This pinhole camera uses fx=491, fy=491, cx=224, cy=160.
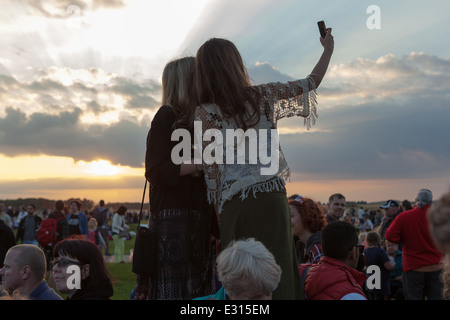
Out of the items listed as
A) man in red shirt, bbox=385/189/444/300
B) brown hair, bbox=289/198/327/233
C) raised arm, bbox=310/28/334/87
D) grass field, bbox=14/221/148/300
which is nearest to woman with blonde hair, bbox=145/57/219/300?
raised arm, bbox=310/28/334/87

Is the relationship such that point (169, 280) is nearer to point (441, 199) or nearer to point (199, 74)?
point (199, 74)

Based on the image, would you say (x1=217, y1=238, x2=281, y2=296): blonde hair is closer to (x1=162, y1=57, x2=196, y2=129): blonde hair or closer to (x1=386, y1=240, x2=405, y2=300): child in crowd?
(x1=162, y1=57, x2=196, y2=129): blonde hair

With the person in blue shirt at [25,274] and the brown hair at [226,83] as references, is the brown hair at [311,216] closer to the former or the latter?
the brown hair at [226,83]

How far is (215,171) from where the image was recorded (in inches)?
118

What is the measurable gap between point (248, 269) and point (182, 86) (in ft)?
4.11

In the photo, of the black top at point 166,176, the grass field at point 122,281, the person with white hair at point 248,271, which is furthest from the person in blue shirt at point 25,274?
the grass field at point 122,281

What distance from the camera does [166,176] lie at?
3049mm

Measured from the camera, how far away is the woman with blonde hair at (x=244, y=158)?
2922 millimetres

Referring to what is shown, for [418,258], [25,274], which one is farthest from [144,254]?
[418,258]

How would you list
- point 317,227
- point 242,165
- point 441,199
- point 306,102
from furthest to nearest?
point 317,227
point 306,102
point 242,165
point 441,199

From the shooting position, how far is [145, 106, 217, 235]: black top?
3.06 m
